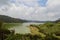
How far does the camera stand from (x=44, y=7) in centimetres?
283

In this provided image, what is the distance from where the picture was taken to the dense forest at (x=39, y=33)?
9.04 ft

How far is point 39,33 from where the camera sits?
2773mm

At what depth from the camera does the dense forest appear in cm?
275

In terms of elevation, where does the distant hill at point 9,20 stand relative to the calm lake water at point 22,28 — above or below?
above

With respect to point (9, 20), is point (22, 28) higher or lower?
lower

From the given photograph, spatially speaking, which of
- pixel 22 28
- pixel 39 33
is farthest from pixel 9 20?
pixel 39 33

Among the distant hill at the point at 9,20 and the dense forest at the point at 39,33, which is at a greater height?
the distant hill at the point at 9,20

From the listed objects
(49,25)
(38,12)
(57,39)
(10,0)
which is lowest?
(57,39)

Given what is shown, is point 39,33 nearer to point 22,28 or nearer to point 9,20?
point 22,28

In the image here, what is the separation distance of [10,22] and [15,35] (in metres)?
0.21

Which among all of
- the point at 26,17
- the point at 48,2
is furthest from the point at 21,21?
the point at 48,2

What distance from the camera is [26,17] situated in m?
2.82

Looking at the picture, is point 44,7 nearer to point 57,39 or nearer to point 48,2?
point 48,2

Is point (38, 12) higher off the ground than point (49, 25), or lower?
higher
